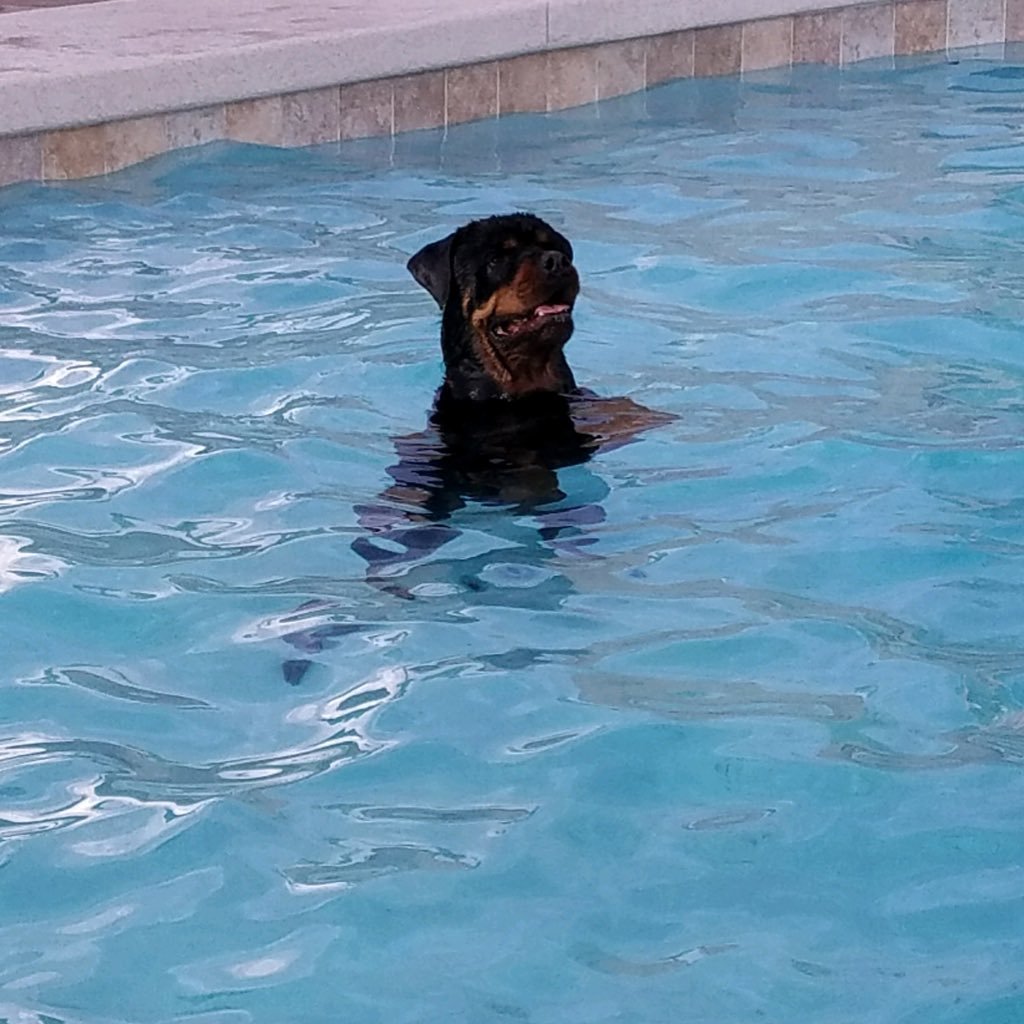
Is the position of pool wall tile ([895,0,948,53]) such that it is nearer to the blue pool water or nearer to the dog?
the blue pool water

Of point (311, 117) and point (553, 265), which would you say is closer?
point (553, 265)

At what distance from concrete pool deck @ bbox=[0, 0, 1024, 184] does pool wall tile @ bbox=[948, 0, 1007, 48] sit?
0.61 m

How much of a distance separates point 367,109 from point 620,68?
1.45 metres

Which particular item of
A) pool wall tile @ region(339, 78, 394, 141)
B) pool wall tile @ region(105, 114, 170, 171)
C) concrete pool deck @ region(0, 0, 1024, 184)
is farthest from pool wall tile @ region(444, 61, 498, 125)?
pool wall tile @ region(105, 114, 170, 171)

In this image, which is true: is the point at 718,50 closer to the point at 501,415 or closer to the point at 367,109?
the point at 367,109

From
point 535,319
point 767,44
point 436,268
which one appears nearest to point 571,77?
point 767,44

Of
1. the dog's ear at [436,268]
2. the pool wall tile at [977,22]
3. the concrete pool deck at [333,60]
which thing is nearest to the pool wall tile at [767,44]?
the concrete pool deck at [333,60]

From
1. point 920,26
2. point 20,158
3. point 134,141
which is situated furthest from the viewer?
point 920,26

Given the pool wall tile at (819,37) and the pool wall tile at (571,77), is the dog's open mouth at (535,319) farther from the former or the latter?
the pool wall tile at (819,37)

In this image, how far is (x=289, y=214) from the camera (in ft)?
27.8

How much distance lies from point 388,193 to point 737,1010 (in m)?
5.95

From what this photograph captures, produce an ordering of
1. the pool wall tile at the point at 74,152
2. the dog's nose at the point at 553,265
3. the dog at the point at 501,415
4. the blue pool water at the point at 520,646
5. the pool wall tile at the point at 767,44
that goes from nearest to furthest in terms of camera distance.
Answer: the blue pool water at the point at 520,646, the dog at the point at 501,415, the dog's nose at the point at 553,265, the pool wall tile at the point at 74,152, the pool wall tile at the point at 767,44

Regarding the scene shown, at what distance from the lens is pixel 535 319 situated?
557 cm

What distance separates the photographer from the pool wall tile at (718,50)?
1059cm
